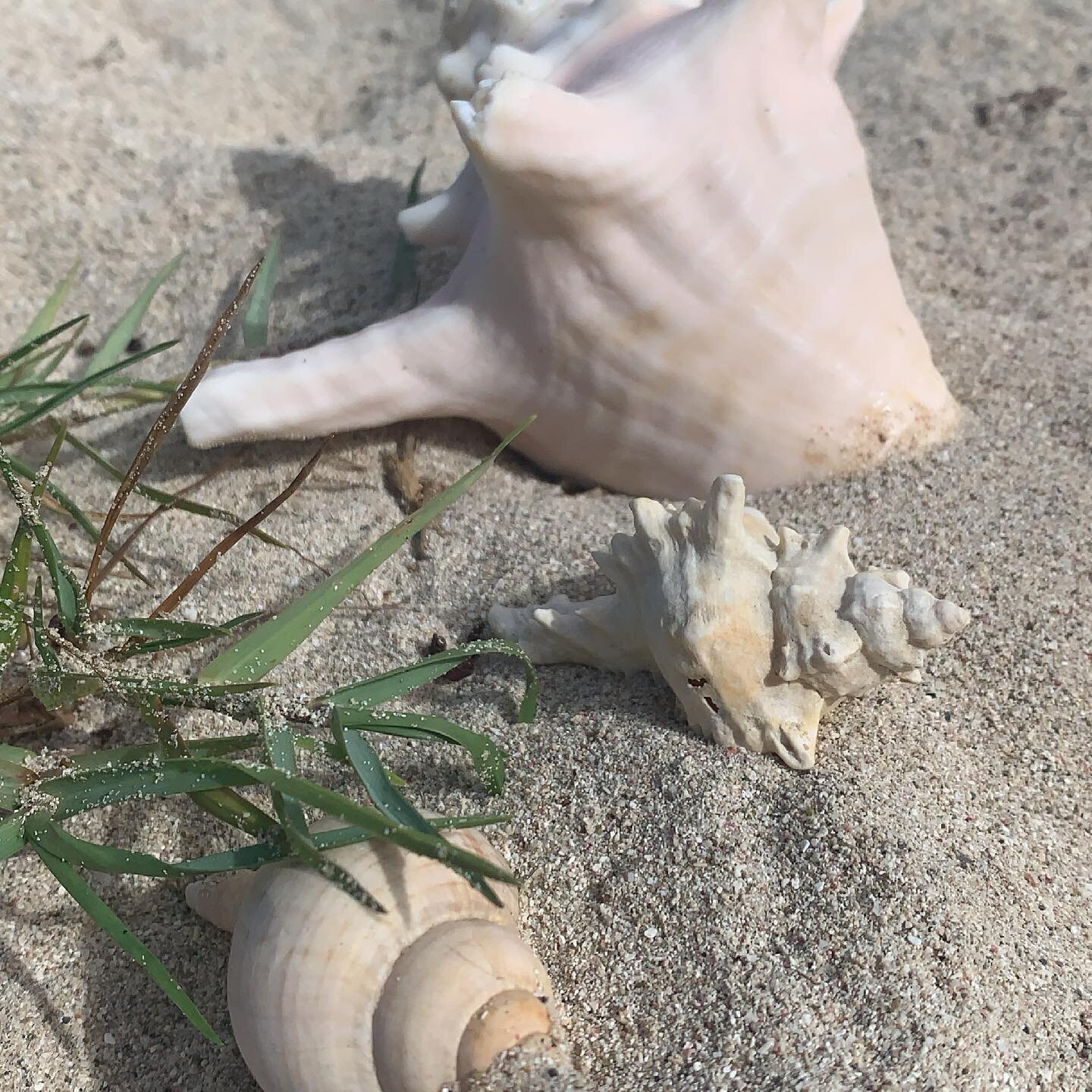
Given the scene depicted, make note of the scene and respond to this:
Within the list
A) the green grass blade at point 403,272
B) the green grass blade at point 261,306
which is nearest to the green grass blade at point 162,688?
the green grass blade at point 261,306

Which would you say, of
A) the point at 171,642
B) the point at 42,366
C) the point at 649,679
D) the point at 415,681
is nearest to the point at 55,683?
the point at 171,642

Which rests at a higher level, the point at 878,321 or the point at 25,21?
the point at 25,21

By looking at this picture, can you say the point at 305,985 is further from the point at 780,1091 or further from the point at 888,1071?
the point at 888,1071

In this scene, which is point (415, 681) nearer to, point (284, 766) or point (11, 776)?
point (284, 766)

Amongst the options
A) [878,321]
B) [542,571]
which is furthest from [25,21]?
[878,321]

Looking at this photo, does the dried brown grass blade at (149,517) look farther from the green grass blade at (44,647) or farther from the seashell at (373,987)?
the seashell at (373,987)
